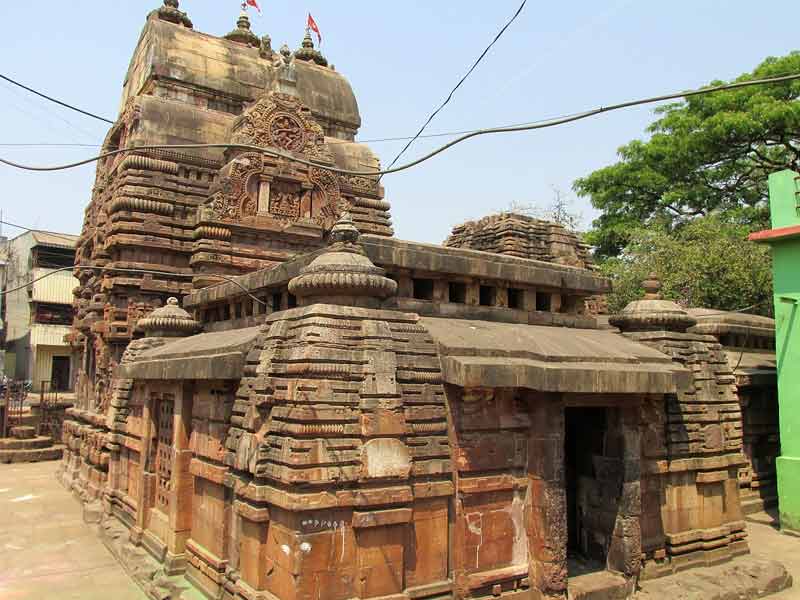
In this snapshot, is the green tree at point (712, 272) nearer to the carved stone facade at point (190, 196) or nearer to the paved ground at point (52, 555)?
the carved stone facade at point (190, 196)

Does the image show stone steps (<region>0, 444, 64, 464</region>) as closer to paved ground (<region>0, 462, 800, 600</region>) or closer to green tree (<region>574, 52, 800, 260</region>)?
paved ground (<region>0, 462, 800, 600</region>)

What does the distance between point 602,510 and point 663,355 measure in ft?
8.17

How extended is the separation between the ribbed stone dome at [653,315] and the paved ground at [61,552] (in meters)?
4.18

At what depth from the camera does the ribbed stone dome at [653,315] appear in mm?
10617

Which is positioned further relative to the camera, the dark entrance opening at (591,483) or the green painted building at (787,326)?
the green painted building at (787,326)

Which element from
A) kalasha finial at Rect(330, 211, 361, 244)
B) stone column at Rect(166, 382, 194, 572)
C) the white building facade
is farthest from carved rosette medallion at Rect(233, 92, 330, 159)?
the white building facade

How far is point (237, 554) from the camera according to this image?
25.9 feet

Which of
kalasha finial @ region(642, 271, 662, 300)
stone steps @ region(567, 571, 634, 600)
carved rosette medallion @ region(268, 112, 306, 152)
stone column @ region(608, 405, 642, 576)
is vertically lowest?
stone steps @ region(567, 571, 634, 600)

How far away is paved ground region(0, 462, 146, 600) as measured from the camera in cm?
959

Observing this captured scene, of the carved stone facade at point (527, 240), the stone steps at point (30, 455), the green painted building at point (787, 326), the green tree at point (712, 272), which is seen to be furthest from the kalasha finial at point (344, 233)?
the stone steps at point (30, 455)

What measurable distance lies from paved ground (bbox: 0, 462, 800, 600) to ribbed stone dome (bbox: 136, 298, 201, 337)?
4086 millimetres

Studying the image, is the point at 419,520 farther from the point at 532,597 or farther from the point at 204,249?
the point at 204,249

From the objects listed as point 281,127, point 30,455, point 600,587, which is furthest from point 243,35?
point 600,587

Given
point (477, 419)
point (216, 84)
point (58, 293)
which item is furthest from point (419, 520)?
point (58, 293)
